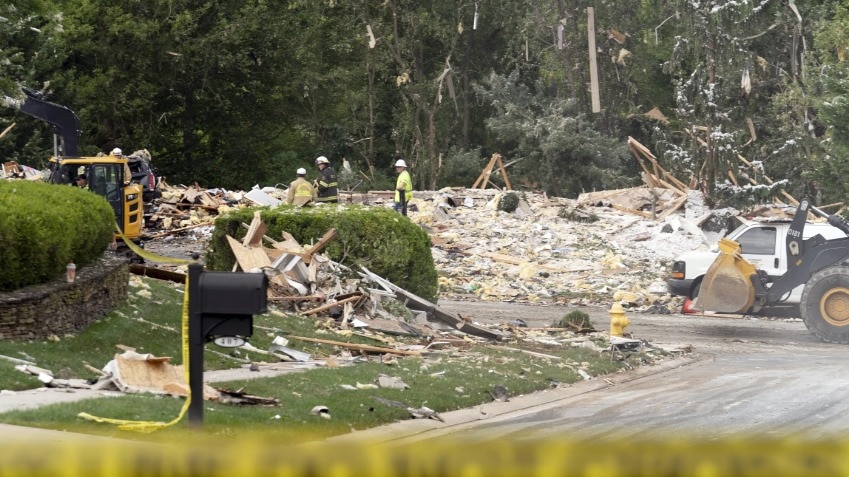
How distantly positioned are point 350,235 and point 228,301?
1288cm

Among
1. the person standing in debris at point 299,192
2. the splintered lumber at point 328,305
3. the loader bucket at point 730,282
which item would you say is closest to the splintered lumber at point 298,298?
the splintered lumber at point 328,305

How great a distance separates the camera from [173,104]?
54594mm

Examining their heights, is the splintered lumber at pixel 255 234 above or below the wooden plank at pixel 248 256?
above

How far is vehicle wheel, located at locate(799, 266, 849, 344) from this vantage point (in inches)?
845

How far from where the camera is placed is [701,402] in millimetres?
14633

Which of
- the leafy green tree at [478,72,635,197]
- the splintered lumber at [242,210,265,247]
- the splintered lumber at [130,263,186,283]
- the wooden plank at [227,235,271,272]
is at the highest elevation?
the leafy green tree at [478,72,635,197]

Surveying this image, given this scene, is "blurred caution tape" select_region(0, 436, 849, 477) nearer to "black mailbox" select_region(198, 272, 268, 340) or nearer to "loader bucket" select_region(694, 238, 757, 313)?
"black mailbox" select_region(198, 272, 268, 340)

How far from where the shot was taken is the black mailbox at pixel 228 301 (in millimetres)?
8500

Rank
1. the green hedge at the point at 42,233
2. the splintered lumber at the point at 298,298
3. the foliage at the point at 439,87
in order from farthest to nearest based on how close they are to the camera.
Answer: the foliage at the point at 439,87
the splintered lumber at the point at 298,298
the green hedge at the point at 42,233

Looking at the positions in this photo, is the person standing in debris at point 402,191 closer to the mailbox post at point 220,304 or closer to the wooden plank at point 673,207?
the wooden plank at point 673,207

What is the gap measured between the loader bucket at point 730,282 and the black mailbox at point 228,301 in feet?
52.2

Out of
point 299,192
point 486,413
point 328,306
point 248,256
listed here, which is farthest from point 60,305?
point 299,192

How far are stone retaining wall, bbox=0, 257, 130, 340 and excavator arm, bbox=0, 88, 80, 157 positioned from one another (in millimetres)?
12275

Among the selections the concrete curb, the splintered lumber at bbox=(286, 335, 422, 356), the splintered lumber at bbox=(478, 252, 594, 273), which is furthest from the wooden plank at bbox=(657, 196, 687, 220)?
the splintered lumber at bbox=(286, 335, 422, 356)
